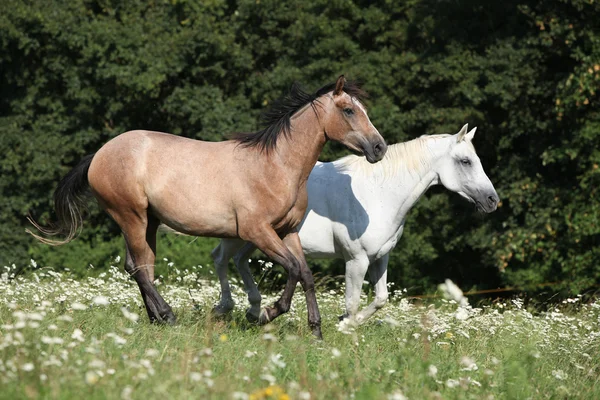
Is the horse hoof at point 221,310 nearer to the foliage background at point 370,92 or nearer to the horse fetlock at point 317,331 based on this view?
the horse fetlock at point 317,331

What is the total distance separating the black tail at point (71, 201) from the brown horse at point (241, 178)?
0.36 metres

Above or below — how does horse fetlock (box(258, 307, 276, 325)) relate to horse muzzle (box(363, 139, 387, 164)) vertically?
below

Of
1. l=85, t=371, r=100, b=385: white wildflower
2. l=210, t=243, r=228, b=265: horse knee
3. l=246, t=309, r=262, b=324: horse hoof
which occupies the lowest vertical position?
l=246, t=309, r=262, b=324: horse hoof

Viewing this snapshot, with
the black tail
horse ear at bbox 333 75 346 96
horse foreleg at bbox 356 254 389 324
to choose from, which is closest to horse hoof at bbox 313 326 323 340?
horse foreleg at bbox 356 254 389 324

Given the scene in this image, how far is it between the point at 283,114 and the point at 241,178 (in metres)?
0.75

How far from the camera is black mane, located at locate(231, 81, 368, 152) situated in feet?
23.3

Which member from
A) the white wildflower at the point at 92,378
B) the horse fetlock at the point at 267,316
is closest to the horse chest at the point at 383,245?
the horse fetlock at the point at 267,316

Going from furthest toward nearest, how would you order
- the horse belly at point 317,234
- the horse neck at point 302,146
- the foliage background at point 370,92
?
the foliage background at point 370,92, the horse belly at point 317,234, the horse neck at point 302,146

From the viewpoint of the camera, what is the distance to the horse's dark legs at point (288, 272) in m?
6.77

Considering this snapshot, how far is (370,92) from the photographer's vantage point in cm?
1675

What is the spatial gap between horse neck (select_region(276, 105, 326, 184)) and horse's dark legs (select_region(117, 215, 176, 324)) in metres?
1.35

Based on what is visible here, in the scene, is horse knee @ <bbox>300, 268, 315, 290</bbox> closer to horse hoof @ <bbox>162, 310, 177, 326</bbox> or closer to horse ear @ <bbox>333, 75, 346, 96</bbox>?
horse hoof @ <bbox>162, 310, 177, 326</bbox>

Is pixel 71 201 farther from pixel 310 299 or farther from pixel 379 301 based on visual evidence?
pixel 379 301

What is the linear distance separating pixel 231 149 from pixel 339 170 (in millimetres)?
1608
